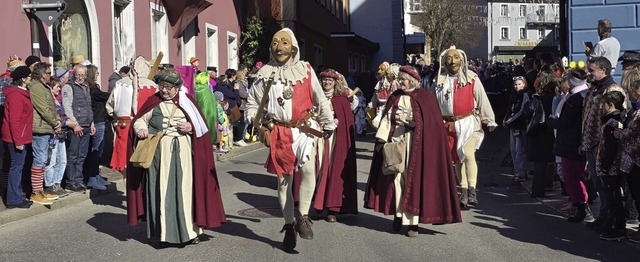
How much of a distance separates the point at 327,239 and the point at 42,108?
4.24m

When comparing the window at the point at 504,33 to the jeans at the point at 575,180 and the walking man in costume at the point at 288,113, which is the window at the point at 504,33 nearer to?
the jeans at the point at 575,180

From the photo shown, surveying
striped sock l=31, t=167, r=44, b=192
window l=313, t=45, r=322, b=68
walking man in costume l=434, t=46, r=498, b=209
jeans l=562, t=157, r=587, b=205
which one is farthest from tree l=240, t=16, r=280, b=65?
jeans l=562, t=157, r=587, b=205

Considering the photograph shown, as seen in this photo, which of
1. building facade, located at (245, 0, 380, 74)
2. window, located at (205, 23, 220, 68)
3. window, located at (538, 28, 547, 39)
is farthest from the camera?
window, located at (538, 28, 547, 39)

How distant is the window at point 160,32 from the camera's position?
68.6 feet

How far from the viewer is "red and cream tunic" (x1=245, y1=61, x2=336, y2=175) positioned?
26.8 ft

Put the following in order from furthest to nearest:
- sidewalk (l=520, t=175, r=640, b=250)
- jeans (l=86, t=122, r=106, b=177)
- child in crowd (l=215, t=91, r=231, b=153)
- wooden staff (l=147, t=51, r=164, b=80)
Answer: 1. child in crowd (l=215, t=91, r=231, b=153)
2. jeans (l=86, t=122, r=106, b=177)
3. wooden staff (l=147, t=51, r=164, b=80)
4. sidewalk (l=520, t=175, r=640, b=250)

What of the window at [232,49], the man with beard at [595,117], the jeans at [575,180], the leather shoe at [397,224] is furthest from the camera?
the window at [232,49]

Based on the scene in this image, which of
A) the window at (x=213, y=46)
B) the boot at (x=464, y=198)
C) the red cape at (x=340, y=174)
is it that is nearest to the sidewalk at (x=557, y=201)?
the boot at (x=464, y=198)

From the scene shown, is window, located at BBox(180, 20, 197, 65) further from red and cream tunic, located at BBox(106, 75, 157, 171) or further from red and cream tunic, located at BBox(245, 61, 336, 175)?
red and cream tunic, located at BBox(245, 61, 336, 175)

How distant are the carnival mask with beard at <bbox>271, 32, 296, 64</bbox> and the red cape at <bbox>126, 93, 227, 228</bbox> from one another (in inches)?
37.0

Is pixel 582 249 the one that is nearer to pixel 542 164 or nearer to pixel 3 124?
pixel 542 164

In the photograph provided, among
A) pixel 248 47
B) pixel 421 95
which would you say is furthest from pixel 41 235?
pixel 248 47

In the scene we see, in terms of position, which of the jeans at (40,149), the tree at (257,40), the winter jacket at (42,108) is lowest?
the jeans at (40,149)

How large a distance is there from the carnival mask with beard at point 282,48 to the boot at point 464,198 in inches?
133
